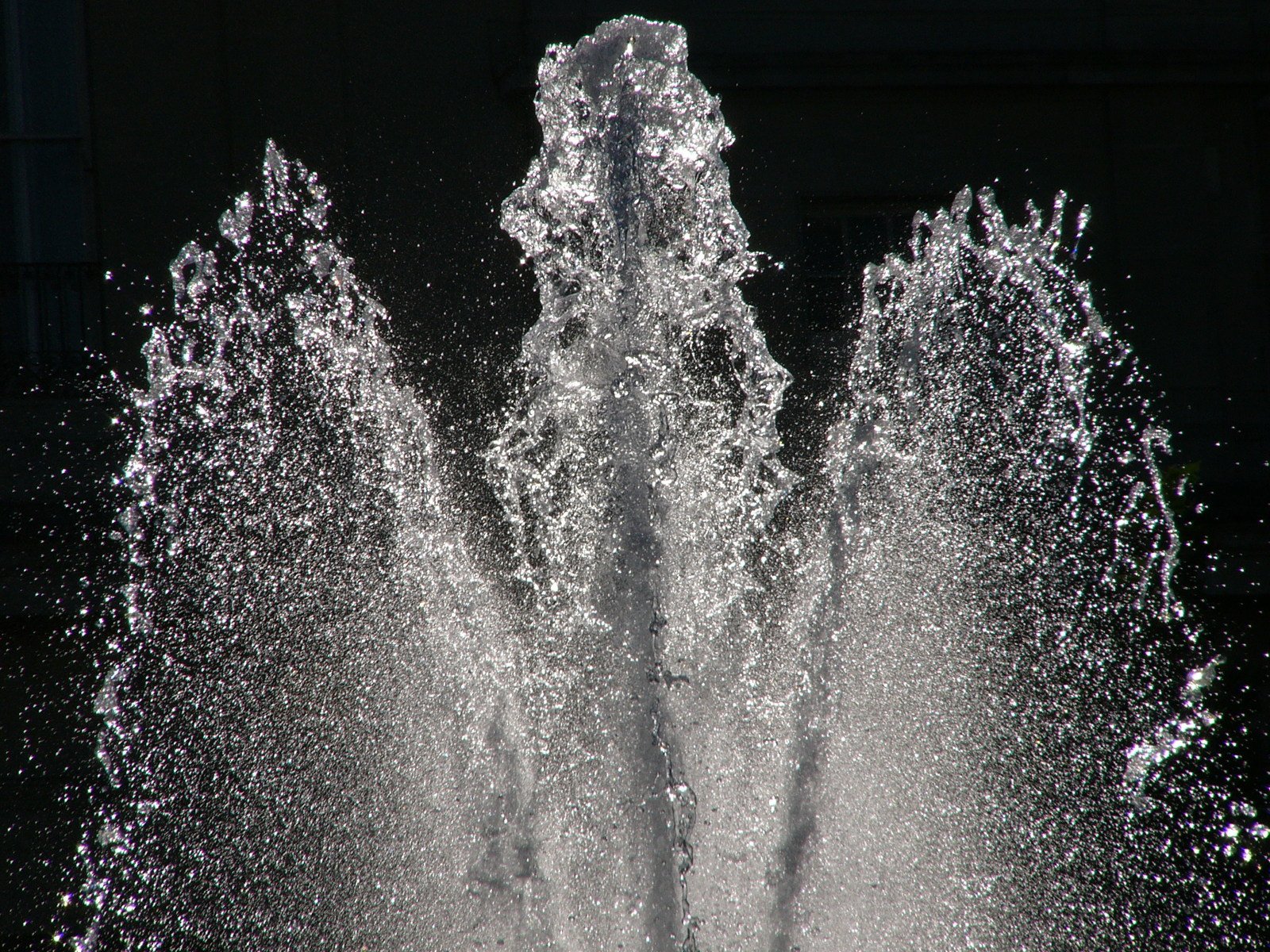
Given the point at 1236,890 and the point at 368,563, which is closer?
the point at 1236,890

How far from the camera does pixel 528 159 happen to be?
27.7 ft

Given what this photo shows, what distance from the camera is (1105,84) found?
28.9 feet

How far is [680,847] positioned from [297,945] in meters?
1.68

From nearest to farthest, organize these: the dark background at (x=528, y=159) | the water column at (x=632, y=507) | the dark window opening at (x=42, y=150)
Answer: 1. the water column at (x=632, y=507)
2. the dark background at (x=528, y=159)
3. the dark window opening at (x=42, y=150)

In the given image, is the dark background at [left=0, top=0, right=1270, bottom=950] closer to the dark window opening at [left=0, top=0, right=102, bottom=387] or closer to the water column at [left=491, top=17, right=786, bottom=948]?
the dark window opening at [left=0, top=0, right=102, bottom=387]

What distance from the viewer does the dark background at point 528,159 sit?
8398mm

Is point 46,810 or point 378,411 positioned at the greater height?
point 378,411

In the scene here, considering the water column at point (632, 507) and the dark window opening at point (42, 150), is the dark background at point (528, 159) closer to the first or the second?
the dark window opening at point (42, 150)

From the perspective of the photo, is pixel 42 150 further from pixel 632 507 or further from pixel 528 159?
pixel 632 507

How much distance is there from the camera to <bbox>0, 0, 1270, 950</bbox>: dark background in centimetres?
840

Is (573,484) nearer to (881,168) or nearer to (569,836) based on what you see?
(569,836)

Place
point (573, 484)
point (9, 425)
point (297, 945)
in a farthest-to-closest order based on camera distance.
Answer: point (9, 425) < point (573, 484) < point (297, 945)

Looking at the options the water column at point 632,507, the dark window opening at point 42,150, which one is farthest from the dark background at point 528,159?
the water column at point 632,507

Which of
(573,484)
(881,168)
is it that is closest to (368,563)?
(573,484)
